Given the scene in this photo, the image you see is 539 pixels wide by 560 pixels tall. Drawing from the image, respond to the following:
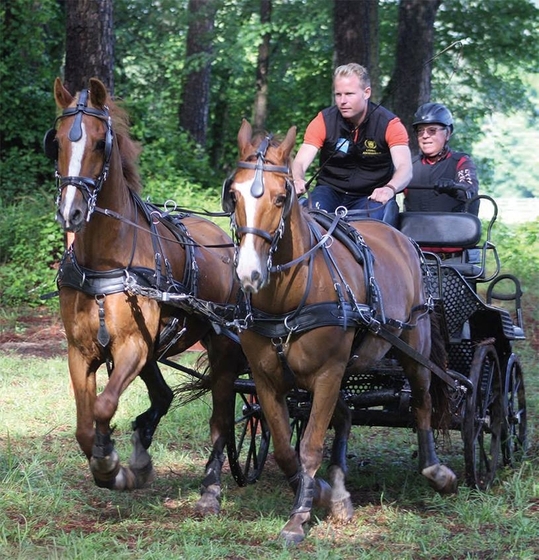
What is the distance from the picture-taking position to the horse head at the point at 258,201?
15.0 ft

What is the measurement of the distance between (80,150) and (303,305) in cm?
140

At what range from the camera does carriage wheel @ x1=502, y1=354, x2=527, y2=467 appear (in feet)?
22.7

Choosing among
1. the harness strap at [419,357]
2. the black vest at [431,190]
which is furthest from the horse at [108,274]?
the black vest at [431,190]

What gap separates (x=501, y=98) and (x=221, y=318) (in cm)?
1659

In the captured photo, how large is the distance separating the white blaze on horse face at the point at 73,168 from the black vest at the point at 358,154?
178cm

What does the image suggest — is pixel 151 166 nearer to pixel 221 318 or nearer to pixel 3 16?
pixel 3 16

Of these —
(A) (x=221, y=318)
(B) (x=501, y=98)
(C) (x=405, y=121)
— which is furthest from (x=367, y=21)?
(A) (x=221, y=318)

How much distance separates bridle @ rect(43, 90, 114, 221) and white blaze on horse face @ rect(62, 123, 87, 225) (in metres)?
0.02

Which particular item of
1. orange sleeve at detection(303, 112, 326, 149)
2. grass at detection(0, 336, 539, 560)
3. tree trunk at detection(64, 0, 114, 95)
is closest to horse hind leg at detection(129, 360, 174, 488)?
grass at detection(0, 336, 539, 560)

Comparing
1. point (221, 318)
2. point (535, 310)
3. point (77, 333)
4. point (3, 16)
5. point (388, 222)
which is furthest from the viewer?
point (3, 16)

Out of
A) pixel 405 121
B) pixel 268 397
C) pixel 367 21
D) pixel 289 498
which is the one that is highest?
pixel 367 21

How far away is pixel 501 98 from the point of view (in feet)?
69.5

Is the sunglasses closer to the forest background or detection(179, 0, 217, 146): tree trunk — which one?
the forest background

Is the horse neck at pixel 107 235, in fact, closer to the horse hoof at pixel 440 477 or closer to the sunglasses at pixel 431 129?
the horse hoof at pixel 440 477
